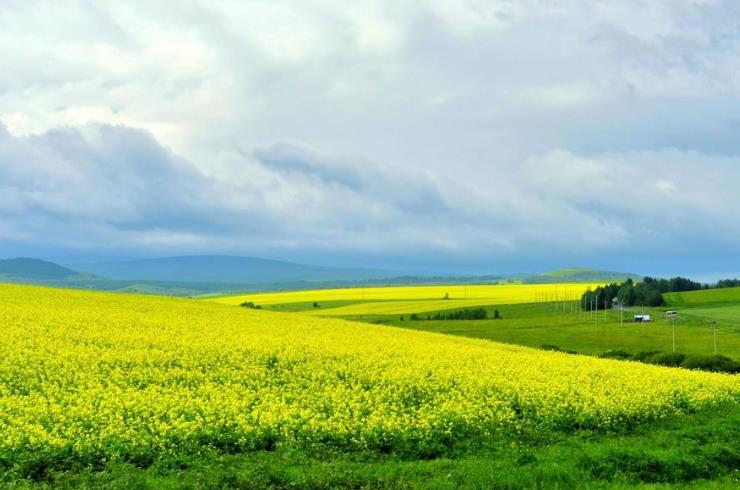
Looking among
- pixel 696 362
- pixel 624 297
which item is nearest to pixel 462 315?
pixel 624 297

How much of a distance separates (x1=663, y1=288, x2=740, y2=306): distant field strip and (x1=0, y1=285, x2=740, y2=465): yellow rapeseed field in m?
117

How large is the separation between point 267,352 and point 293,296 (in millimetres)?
153546

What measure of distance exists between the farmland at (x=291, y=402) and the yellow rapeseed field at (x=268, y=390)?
0.21ft

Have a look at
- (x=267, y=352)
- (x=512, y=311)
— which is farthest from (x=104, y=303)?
(x=512, y=311)

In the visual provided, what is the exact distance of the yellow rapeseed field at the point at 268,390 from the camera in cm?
1847

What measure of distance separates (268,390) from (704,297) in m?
142

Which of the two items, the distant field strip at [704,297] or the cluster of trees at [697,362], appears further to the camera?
the distant field strip at [704,297]

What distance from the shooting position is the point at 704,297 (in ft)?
478

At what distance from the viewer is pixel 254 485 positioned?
51.7ft

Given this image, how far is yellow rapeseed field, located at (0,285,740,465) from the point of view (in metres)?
18.5

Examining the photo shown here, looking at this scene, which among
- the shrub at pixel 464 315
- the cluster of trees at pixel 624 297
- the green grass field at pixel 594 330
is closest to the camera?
the green grass field at pixel 594 330

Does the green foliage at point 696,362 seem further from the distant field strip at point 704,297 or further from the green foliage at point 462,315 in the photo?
the distant field strip at point 704,297

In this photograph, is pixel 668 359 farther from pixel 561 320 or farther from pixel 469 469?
pixel 561 320

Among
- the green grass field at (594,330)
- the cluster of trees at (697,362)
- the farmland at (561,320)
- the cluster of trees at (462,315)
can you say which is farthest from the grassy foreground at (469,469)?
the cluster of trees at (462,315)
